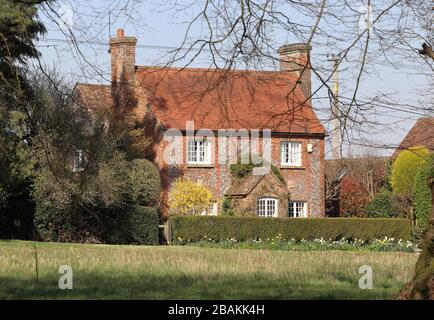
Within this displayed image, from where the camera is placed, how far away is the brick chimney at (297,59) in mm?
10617

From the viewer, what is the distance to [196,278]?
46.0 ft

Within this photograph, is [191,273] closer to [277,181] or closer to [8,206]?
[8,206]

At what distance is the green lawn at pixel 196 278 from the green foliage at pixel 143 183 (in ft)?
75.6

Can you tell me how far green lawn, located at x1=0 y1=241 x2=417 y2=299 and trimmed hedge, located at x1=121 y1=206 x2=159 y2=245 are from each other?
68.5 feet

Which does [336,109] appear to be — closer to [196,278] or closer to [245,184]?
[196,278]

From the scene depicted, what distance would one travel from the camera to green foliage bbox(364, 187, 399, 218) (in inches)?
1931

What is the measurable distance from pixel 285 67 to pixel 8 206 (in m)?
28.7

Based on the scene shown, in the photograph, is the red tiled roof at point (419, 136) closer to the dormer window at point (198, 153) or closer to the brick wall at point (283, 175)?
the brick wall at point (283, 175)

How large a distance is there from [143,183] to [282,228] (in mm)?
7168

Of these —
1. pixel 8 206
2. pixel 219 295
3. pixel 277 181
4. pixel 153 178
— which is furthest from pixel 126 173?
pixel 219 295

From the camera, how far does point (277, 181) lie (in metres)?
47.5

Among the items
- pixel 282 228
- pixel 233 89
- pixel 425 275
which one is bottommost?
pixel 425 275

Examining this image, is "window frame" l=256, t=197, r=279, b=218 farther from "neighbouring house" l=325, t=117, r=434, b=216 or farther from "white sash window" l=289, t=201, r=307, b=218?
"neighbouring house" l=325, t=117, r=434, b=216

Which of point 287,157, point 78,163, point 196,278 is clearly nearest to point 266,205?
point 287,157
